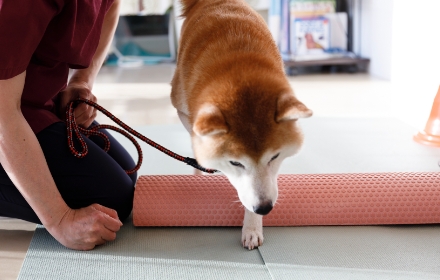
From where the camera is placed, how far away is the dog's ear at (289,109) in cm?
126

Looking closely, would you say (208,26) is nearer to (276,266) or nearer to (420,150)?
(276,266)

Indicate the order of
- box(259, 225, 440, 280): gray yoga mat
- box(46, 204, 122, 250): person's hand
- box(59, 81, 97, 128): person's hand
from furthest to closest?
1. box(59, 81, 97, 128): person's hand
2. box(46, 204, 122, 250): person's hand
3. box(259, 225, 440, 280): gray yoga mat

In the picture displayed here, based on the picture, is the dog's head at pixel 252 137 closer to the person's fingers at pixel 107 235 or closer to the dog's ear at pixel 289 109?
the dog's ear at pixel 289 109

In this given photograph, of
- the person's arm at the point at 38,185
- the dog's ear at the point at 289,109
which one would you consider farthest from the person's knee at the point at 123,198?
the dog's ear at the point at 289,109

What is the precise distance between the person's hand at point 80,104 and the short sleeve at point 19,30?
0.46 m

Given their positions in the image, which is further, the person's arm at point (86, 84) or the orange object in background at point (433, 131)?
the orange object in background at point (433, 131)

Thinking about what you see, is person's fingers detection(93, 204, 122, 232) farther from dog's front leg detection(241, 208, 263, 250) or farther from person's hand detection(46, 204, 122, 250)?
dog's front leg detection(241, 208, 263, 250)

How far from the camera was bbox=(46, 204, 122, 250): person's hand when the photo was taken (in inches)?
58.7

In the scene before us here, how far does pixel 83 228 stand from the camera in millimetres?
1495

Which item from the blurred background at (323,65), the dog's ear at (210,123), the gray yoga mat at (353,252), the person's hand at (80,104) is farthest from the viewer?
the blurred background at (323,65)

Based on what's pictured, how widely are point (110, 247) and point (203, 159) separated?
1.37 ft

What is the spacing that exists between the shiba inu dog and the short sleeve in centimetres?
47

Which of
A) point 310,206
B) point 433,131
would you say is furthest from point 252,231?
point 433,131

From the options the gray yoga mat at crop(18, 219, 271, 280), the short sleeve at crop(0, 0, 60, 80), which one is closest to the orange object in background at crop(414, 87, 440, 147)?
the gray yoga mat at crop(18, 219, 271, 280)
